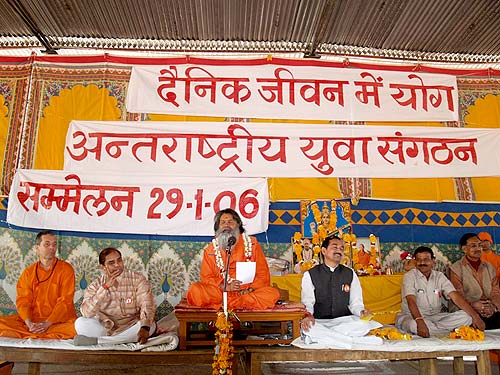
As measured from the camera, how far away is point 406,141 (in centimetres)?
549

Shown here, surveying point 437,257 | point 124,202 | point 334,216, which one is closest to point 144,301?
point 124,202

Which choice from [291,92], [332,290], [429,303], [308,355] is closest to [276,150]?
[291,92]

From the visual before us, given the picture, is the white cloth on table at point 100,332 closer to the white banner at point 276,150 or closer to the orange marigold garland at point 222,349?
the orange marigold garland at point 222,349

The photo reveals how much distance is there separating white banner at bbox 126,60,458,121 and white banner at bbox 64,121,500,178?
19cm

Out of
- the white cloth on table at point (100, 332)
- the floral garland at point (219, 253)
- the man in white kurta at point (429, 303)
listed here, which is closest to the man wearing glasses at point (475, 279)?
the man in white kurta at point (429, 303)

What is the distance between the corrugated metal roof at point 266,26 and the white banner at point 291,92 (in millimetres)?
293

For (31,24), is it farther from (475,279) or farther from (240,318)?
(475,279)

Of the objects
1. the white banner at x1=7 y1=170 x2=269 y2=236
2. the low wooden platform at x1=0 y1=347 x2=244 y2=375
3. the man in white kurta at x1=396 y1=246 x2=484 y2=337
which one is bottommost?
the low wooden platform at x1=0 y1=347 x2=244 y2=375

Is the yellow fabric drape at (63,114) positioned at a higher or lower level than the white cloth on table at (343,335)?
higher

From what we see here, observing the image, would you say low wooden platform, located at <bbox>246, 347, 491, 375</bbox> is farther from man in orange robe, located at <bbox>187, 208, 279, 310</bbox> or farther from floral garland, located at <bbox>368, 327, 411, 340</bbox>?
man in orange robe, located at <bbox>187, 208, 279, 310</bbox>

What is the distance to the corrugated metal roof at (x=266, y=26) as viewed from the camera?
4.86 metres

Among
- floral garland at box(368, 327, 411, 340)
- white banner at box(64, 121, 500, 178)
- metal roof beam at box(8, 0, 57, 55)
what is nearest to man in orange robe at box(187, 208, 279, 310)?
floral garland at box(368, 327, 411, 340)

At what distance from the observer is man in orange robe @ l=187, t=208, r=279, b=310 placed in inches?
146

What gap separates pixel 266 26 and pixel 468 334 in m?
3.73
